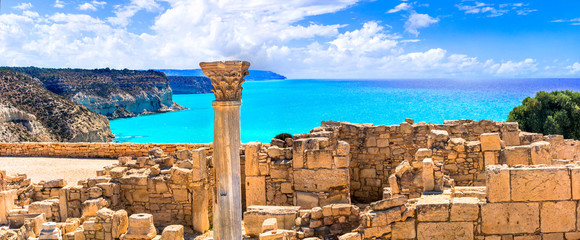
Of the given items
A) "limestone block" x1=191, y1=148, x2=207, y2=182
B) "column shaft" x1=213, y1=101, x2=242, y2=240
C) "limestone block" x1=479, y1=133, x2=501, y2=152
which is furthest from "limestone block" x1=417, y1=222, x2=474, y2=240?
"limestone block" x1=191, y1=148, x2=207, y2=182

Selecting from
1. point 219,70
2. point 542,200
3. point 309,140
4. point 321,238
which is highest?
point 219,70

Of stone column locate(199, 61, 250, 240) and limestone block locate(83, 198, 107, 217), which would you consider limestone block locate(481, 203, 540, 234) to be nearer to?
stone column locate(199, 61, 250, 240)

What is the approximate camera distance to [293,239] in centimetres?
792

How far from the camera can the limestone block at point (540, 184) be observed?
6973 mm

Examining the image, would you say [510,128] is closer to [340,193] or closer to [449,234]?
[340,193]

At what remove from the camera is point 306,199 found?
412 inches

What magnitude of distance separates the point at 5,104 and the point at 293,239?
106ft

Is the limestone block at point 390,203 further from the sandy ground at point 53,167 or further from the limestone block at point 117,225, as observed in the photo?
the sandy ground at point 53,167

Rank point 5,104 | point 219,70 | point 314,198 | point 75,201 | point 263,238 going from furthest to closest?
point 5,104 < point 75,201 < point 314,198 < point 263,238 < point 219,70

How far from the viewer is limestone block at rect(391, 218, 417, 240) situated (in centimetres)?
729

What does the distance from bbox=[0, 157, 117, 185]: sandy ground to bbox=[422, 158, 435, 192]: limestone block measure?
11.1 m

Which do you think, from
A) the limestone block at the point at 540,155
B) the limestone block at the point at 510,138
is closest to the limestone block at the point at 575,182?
the limestone block at the point at 540,155

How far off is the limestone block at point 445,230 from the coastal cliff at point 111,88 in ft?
202

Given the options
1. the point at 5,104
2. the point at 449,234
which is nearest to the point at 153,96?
the point at 5,104
